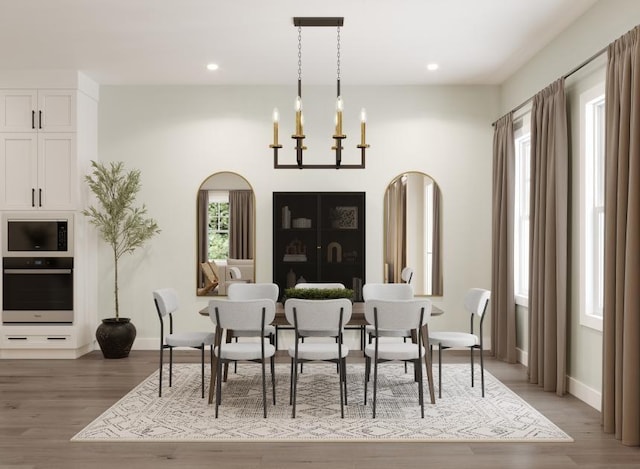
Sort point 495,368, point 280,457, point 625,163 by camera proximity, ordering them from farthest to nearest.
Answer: point 495,368
point 625,163
point 280,457

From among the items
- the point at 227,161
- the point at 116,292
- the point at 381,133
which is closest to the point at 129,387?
the point at 116,292

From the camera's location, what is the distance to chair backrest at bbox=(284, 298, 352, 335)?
4352 millimetres

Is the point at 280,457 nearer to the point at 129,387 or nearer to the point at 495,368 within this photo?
the point at 129,387

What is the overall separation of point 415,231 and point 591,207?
2578 millimetres

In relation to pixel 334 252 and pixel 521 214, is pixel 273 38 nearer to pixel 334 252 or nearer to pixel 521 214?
pixel 334 252

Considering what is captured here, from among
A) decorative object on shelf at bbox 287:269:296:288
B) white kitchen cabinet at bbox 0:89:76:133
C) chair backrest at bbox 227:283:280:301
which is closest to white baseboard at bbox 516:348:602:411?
chair backrest at bbox 227:283:280:301

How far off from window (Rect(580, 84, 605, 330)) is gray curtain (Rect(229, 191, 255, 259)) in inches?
147

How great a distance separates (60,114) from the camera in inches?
266

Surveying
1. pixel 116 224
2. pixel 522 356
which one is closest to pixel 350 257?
pixel 522 356

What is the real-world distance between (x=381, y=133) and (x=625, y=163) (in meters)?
3.66

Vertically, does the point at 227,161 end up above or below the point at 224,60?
below

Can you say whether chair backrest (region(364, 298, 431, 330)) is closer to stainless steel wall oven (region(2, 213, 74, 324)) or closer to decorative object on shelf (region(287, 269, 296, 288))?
decorative object on shelf (region(287, 269, 296, 288))

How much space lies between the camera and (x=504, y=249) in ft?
21.6

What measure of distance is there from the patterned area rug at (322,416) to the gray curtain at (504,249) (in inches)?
41.3
